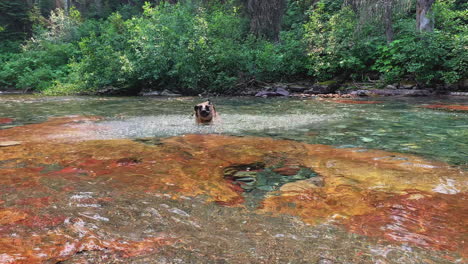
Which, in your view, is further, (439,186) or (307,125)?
(307,125)

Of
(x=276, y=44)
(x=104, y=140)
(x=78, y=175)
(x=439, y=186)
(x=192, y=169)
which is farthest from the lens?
(x=276, y=44)

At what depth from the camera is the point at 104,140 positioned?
495cm

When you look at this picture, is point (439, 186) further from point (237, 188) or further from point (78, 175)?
point (78, 175)

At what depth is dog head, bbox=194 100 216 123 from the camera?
6913 mm

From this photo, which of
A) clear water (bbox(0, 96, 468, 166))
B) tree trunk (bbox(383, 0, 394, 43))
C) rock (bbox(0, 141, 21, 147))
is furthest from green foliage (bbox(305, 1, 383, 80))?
rock (bbox(0, 141, 21, 147))

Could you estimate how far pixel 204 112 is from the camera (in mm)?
6930

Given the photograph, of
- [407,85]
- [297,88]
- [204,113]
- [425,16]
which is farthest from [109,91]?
[425,16]

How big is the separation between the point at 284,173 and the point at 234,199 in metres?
0.85

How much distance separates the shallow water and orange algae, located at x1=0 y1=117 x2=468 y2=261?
0.01 m

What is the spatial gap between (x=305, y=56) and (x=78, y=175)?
14.0 meters

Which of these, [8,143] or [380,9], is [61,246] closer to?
[8,143]

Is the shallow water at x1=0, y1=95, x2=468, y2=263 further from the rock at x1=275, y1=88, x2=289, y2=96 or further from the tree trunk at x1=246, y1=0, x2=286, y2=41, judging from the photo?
the tree trunk at x1=246, y1=0, x2=286, y2=41

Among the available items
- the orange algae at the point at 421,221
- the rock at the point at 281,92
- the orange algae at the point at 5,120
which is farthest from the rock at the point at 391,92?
the orange algae at the point at 5,120

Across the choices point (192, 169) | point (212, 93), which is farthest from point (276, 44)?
point (192, 169)
